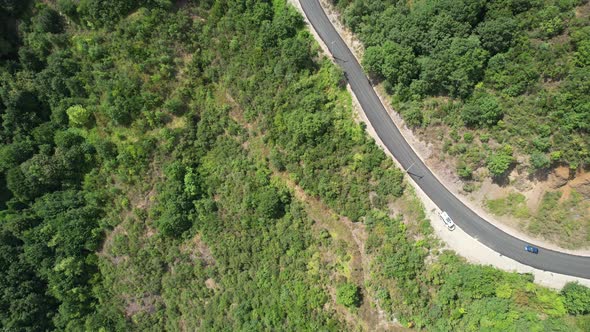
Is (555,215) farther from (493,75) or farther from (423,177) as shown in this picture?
(493,75)

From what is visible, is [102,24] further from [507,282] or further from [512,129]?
[507,282]

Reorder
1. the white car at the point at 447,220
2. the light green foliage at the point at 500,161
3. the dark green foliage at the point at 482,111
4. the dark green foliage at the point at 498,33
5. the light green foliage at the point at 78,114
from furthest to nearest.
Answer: the light green foliage at the point at 78,114 < the white car at the point at 447,220 < the light green foliage at the point at 500,161 < the dark green foliage at the point at 482,111 < the dark green foliage at the point at 498,33

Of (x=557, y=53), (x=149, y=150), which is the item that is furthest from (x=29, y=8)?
(x=557, y=53)

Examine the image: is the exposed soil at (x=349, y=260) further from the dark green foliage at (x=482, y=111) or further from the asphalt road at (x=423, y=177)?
the dark green foliage at (x=482, y=111)

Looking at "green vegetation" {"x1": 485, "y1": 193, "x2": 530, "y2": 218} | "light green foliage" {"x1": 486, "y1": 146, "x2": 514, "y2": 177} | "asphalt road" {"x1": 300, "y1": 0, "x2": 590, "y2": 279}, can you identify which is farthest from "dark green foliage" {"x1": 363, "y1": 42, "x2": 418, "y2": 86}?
"green vegetation" {"x1": 485, "y1": 193, "x2": 530, "y2": 218}

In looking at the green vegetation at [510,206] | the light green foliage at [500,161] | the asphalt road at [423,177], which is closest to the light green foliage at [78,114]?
the asphalt road at [423,177]

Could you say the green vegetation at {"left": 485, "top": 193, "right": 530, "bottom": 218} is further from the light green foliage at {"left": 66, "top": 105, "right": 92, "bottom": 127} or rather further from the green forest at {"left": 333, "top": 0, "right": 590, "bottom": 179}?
the light green foliage at {"left": 66, "top": 105, "right": 92, "bottom": 127}
